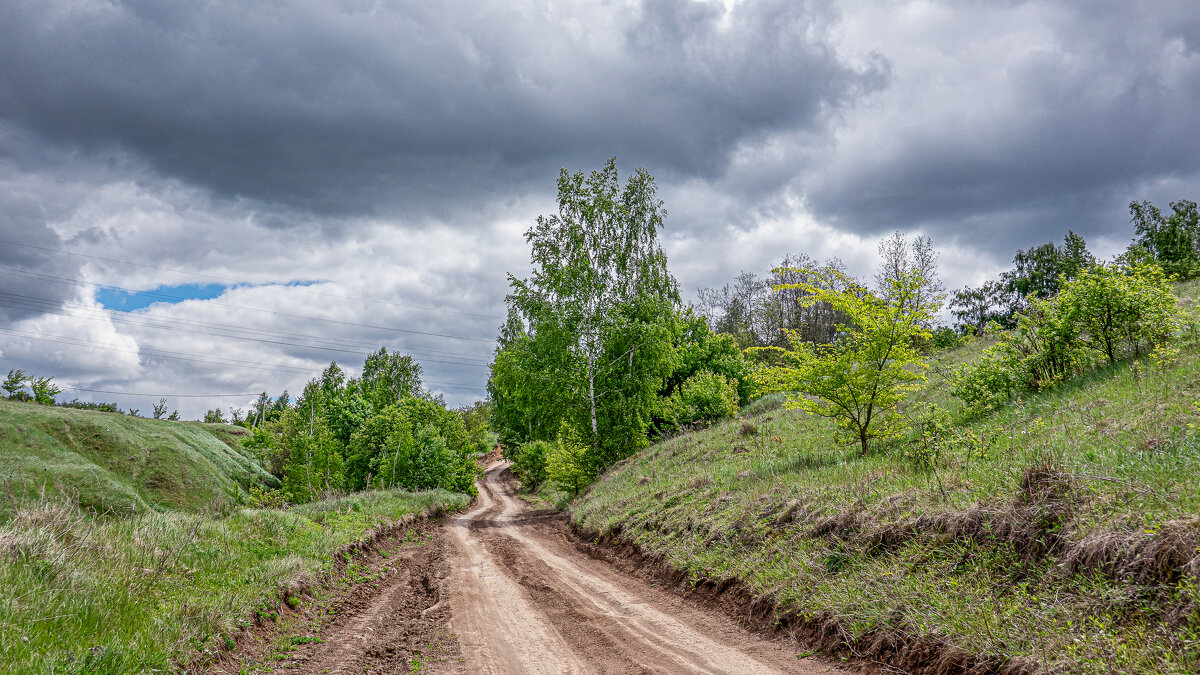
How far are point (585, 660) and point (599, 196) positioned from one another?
23.7m

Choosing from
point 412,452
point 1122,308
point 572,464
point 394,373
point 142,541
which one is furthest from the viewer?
point 394,373

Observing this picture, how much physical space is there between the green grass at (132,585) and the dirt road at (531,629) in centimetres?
105

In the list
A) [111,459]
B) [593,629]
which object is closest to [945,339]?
[593,629]

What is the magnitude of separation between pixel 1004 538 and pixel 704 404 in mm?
20909

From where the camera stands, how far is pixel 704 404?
26625mm

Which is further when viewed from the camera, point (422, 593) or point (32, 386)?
point (32, 386)

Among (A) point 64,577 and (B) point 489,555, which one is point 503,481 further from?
(A) point 64,577

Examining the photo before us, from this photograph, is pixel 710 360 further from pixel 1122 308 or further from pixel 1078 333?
pixel 1122 308

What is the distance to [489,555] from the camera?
13.4m

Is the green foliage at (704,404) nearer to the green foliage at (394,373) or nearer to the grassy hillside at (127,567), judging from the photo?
the grassy hillside at (127,567)

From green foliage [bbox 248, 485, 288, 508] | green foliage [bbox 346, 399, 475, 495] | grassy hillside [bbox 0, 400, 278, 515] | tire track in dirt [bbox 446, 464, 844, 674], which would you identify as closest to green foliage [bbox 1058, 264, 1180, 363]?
tire track in dirt [bbox 446, 464, 844, 674]

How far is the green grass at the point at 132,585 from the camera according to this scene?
185 inches

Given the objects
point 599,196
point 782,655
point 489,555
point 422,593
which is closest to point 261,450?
point 599,196

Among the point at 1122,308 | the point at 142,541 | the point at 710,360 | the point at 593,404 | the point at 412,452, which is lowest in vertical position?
the point at 142,541
